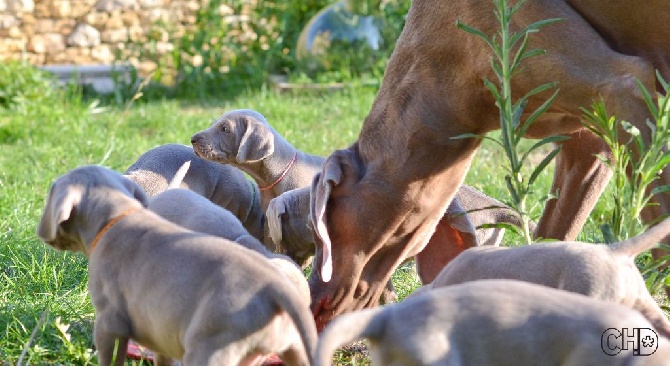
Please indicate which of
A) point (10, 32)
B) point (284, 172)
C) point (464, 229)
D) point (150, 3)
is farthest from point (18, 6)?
point (464, 229)

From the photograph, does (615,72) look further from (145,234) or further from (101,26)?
(101,26)

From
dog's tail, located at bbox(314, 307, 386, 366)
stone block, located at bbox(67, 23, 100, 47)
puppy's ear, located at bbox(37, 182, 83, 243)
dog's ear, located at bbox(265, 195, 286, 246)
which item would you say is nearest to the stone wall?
stone block, located at bbox(67, 23, 100, 47)

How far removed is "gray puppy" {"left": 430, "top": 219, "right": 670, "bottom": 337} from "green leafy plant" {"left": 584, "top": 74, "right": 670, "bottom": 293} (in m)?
0.20

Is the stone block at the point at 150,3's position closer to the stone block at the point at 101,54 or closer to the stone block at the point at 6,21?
the stone block at the point at 101,54

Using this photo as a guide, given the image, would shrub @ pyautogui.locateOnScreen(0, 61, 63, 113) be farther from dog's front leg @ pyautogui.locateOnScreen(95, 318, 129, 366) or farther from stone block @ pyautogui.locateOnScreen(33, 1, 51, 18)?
dog's front leg @ pyautogui.locateOnScreen(95, 318, 129, 366)

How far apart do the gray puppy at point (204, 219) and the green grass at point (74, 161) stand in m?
0.41

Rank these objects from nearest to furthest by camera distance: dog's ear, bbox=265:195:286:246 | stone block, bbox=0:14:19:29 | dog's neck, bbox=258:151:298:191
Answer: dog's ear, bbox=265:195:286:246 < dog's neck, bbox=258:151:298:191 < stone block, bbox=0:14:19:29

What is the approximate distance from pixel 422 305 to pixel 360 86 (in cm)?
810

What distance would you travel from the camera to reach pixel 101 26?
41.7 ft

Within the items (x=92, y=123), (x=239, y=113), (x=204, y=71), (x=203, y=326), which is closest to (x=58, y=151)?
(x=92, y=123)

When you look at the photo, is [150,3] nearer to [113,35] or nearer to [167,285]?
[113,35]

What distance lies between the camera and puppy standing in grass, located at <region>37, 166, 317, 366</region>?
8.73ft

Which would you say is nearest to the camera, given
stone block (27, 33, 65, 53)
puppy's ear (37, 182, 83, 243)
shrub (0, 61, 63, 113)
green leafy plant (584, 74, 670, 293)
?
puppy's ear (37, 182, 83, 243)

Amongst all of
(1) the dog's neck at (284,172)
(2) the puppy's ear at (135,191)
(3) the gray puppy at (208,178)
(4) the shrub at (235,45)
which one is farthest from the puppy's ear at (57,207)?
(4) the shrub at (235,45)
